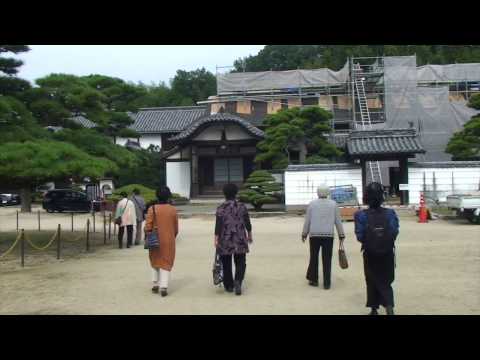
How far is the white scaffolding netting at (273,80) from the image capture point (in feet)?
123

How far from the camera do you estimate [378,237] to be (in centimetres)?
595

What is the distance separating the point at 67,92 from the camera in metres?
14.7

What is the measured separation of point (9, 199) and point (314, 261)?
1232 inches

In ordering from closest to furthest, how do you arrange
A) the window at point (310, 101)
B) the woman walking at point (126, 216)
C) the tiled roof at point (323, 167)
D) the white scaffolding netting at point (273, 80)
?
the woman walking at point (126, 216), the tiled roof at point (323, 167), the window at point (310, 101), the white scaffolding netting at point (273, 80)

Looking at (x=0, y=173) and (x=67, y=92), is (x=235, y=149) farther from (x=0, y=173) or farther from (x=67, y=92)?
(x=0, y=173)

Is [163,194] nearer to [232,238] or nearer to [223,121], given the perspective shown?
[232,238]

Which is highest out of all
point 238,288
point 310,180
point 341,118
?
point 341,118

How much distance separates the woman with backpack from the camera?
5934 millimetres

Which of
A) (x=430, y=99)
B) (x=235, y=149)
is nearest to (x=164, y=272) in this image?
(x=235, y=149)

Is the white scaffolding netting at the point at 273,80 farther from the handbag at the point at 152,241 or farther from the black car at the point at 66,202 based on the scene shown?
the handbag at the point at 152,241

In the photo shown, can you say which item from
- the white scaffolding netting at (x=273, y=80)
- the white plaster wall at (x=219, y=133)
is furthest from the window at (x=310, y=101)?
the white plaster wall at (x=219, y=133)

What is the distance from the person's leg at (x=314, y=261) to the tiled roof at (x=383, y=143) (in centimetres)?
1509

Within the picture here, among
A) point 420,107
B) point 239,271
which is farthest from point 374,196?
point 420,107

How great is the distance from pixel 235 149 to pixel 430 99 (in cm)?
1274
